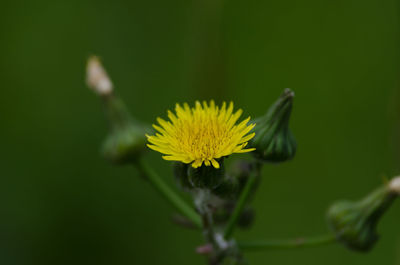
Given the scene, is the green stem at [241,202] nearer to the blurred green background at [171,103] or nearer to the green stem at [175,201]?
the green stem at [175,201]

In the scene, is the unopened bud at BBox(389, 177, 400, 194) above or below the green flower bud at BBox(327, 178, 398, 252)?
above

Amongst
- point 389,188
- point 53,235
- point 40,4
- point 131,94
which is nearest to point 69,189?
point 53,235

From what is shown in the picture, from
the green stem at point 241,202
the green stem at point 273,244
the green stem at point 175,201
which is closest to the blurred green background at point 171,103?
the green stem at point 175,201

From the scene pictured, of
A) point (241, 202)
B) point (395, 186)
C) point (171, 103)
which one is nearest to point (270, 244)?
point (241, 202)

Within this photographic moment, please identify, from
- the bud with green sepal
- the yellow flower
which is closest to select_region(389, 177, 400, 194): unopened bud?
the yellow flower

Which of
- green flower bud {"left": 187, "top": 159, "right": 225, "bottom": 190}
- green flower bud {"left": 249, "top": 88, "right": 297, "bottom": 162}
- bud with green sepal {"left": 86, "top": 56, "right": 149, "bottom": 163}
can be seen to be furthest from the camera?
bud with green sepal {"left": 86, "top": 56, "right": 149, "bottom": 163}

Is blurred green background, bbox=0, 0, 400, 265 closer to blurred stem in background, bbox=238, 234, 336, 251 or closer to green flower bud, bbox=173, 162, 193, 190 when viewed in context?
blurred stem in background, bbox=238, 234, 336, 251

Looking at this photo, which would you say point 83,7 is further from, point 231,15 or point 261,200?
point 261,200

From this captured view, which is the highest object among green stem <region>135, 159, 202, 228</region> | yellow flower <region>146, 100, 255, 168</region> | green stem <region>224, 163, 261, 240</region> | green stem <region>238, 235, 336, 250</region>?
yellow flower <region>146, 100, 255, 168</region>
